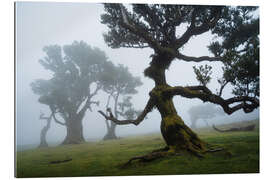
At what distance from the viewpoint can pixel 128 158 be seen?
283 inches

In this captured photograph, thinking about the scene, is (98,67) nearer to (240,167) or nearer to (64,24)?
(64,24)

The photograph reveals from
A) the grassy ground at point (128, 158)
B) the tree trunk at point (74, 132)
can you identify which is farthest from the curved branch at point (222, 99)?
the tree trunk at point (74, 132)

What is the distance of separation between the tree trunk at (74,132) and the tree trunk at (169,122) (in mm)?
2602

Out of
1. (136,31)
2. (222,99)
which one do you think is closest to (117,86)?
(136,31)

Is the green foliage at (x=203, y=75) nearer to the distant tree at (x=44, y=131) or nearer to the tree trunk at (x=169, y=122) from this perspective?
the tree trunk at (x=169, y=122)

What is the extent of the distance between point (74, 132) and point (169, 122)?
3.11 metres

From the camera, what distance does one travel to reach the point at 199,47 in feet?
27.5

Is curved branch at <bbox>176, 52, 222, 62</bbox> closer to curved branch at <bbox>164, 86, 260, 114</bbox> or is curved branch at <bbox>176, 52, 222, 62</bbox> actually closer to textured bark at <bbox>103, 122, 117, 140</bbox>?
curved branch at <bbox>164, 86, 260, 114</bbox>

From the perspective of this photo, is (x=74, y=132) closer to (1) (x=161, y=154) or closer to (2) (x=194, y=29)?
(1) (x=161, y=154)

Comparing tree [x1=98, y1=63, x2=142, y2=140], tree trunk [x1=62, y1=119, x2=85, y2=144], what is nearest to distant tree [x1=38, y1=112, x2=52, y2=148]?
tree trunk [x1=62, y1=119, x2=85, y2=144]

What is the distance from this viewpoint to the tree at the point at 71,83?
7.53 meters
